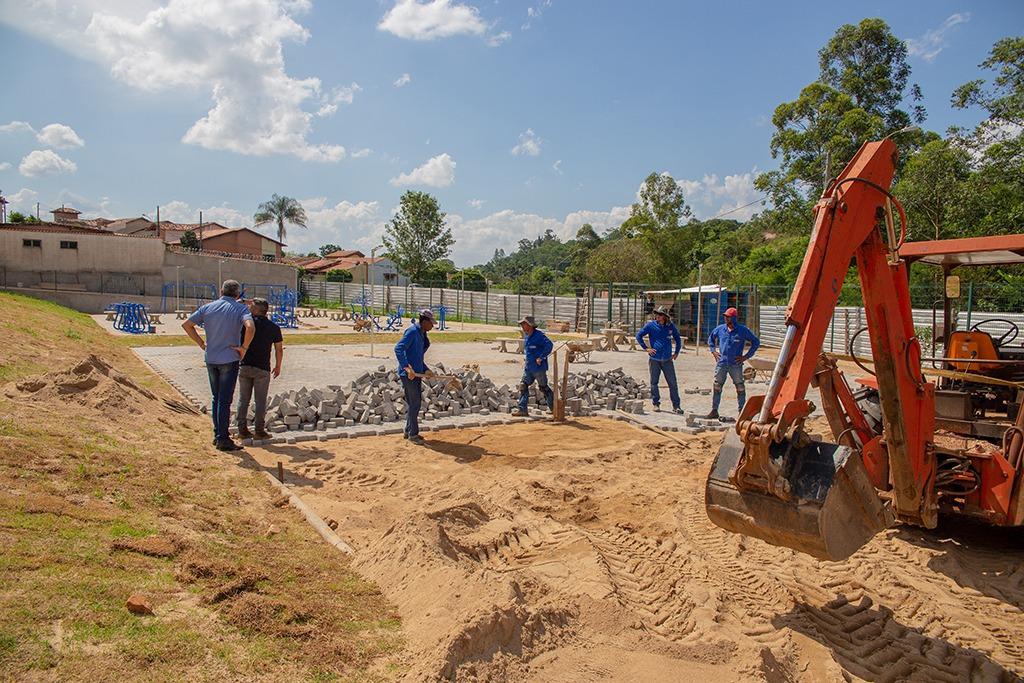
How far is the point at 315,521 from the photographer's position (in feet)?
18.3

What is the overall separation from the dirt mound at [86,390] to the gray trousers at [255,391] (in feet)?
3.98

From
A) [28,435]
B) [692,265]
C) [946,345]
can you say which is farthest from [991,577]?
[692,265]

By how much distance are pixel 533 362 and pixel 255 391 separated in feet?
14.2

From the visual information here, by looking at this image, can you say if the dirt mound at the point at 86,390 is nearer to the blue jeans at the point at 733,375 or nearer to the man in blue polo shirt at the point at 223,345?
the man in blue polo shirt at the point at 223,345

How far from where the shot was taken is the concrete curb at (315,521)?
5.08 meters

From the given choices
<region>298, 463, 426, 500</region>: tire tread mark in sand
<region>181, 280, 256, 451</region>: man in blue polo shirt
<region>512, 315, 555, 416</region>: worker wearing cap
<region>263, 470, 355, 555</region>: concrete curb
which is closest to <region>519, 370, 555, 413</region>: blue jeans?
<region>512, 315, 555, 416</region>: worker wearing cap

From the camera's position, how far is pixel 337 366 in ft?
54.9

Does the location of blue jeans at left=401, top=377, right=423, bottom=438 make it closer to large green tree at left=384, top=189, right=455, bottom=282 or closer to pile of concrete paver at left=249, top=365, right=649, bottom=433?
pile of concrete paver at left=249, top=365, right=649, bottom=433

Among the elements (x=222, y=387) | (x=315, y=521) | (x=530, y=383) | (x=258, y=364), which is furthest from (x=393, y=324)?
(x=315, y=521)

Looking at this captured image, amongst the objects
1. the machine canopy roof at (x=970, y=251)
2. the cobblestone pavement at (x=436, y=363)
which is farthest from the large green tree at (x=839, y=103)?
the machine canopy roof at (x=970, y=251)

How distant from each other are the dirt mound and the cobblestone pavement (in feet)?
8.11

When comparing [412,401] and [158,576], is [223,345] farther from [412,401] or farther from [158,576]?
[158,576]

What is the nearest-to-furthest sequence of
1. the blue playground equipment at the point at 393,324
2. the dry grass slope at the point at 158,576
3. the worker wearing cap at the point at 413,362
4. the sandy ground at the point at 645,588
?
the dry grass slope at the point at 158,576
the sandy ground at the point at 645,588
the worker wearing cap at the point at 413,362
the blue playground equipment at the point at 393,324

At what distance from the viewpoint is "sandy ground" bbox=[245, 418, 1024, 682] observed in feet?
11.5
